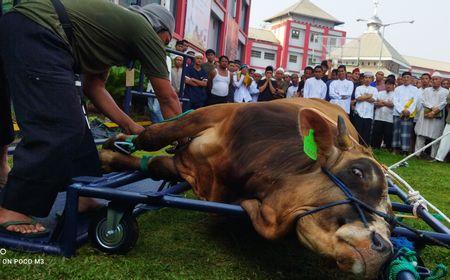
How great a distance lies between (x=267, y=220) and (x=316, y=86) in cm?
783

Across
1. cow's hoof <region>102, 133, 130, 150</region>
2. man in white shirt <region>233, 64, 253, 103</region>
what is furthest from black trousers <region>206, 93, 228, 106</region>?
cow's hoof <region>102, 133, 130, 150</region>

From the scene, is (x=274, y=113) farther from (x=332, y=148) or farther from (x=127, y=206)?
(x=127, y=206)

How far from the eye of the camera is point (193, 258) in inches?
95.3

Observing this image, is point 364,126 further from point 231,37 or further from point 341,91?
point 231,37

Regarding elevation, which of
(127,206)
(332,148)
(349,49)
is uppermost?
(349,49)

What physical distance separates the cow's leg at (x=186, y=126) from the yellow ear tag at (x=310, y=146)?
0.77 metres

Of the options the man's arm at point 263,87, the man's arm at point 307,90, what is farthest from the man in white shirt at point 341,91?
the man's arm at point 263,87

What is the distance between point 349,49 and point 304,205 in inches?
1698

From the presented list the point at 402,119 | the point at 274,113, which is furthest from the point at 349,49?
the point at 274,113

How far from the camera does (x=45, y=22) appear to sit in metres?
2.37

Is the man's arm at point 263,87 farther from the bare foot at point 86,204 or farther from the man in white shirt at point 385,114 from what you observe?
the bare foot at point 86,204

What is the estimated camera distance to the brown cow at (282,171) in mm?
1793

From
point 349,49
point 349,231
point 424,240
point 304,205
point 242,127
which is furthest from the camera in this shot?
point 349,49

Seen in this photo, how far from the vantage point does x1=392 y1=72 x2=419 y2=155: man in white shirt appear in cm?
961
